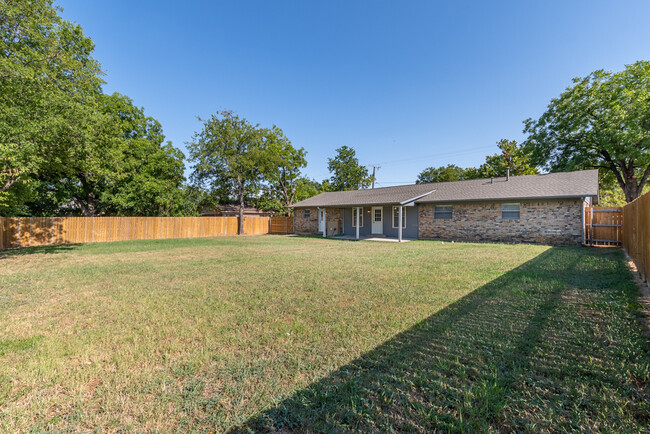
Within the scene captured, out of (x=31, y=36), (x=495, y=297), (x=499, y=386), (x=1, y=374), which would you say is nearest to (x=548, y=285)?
(x=495, y=297)

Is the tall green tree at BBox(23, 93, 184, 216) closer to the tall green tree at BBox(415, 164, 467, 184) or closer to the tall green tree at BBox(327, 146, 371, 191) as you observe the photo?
the tall green tree at BBox(327, 146, 371, 191)

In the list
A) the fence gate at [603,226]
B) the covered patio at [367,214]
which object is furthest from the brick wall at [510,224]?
the covered patio at [367,214]

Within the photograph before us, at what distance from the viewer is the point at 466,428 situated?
69.7 inches

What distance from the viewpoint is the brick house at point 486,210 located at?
1274 cm

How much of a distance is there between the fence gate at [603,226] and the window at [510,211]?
260cm

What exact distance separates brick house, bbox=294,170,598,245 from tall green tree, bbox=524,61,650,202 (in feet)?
17.4

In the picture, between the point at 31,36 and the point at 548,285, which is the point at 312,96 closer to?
the point at 31,36

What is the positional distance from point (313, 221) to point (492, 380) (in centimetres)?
2029

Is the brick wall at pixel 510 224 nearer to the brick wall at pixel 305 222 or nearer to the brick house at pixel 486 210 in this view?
the brick house at pixel 486 210

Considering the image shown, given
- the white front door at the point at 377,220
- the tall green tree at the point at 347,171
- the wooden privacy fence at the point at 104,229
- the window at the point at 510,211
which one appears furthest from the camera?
the tall green tree at the point at 347,171

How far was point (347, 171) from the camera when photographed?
36125mm

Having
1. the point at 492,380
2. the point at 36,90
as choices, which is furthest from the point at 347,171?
the point at 492,380

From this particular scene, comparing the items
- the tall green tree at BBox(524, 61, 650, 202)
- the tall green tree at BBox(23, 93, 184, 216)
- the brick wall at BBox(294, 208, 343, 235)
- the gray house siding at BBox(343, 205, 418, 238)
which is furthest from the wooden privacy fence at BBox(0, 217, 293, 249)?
the tall green tree at BBox(524, 61, 650, 202)

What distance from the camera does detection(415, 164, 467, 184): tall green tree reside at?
40.3m
